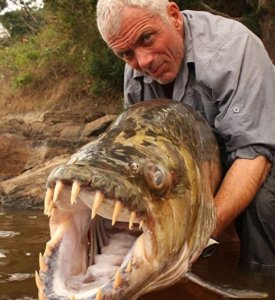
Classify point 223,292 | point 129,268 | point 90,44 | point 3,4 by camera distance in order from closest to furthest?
point 129,268
point 223,292
point 90,44
point 3,4

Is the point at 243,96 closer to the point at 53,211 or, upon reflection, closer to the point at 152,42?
the point at 152,42

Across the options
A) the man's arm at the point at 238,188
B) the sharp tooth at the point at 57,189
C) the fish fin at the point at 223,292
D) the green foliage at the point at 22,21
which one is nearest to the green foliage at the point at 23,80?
the green foliage at the point at 22,21

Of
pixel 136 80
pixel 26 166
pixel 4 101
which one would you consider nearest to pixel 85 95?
pixel 4 101

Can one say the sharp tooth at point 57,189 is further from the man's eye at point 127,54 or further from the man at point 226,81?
the man's eye at point 127,54

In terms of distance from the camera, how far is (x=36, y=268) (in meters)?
3.61

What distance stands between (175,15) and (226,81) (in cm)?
58

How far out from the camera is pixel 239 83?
3324 millimetres

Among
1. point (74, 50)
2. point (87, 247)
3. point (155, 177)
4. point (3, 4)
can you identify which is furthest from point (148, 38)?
point (3, 4)

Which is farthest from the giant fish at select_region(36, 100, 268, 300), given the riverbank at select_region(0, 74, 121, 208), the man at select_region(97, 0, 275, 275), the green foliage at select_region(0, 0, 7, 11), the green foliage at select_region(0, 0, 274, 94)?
the green foliage at select_region(0, 0, 7, 11)

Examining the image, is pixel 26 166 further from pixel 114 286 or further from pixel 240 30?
pixel 114 286

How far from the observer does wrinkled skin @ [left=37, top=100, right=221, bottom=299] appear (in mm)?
2105

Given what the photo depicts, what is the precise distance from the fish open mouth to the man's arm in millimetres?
702

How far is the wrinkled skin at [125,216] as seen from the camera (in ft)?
6.91

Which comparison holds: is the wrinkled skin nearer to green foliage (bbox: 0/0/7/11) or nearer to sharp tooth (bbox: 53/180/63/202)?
sharp tooth (bbox: 53/180/63/202)
